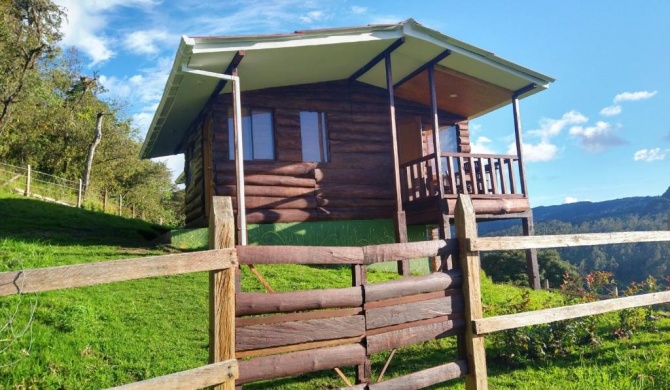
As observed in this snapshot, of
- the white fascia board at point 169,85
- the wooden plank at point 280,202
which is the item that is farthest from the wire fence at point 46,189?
the wooden plank at point 280,202

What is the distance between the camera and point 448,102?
14523 millimetres

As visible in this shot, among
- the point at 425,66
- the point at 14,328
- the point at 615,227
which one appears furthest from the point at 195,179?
the point at 615,227

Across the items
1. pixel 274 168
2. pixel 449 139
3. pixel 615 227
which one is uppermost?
pixel 449 139

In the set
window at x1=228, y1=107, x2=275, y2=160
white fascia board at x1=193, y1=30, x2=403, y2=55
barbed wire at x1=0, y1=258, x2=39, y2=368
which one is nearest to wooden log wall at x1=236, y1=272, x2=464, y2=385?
barbed wire at x1=0, y1=258, x2=39, y2=368

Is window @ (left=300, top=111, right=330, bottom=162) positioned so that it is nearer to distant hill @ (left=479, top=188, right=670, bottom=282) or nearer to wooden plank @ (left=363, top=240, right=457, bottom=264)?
wooden plank @ (left=363, top=240, right=457, bottom=264)

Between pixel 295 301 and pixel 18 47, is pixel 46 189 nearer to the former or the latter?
pixel 18 47

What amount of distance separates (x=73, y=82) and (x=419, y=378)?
38699 millimetres

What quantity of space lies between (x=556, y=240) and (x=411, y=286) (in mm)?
2316

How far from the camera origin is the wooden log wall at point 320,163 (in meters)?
12.0

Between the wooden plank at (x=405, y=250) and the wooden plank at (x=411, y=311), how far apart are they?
17.7 inches

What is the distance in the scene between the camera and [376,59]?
39.7ft

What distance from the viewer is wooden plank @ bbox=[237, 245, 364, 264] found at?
397cm

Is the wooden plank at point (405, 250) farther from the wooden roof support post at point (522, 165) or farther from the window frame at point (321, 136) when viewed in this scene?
the window frame at point (321, 136)

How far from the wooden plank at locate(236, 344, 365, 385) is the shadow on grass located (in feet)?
30.6
